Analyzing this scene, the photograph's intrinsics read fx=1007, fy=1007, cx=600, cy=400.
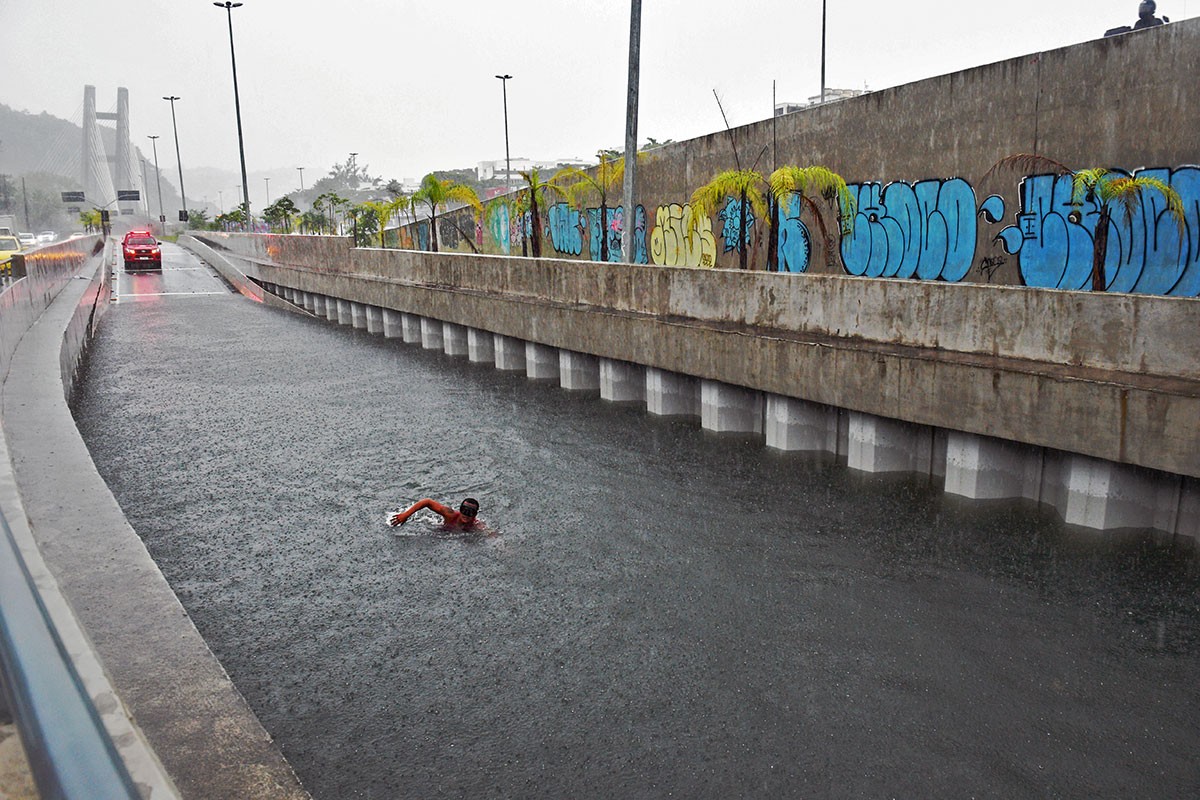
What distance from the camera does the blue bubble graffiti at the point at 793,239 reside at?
1814 cm

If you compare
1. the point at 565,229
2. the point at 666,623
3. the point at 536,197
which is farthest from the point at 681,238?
the point at 666,623

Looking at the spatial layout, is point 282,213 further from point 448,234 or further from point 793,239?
point 793,239

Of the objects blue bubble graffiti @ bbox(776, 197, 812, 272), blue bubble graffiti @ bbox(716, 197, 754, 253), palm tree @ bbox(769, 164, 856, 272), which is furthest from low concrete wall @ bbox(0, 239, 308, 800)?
blue bubble graffiti @ bbox(716, 197, 754, 253)

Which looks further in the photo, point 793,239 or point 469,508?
point 793,239

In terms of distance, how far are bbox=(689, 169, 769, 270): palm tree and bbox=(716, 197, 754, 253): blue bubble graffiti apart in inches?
5.0

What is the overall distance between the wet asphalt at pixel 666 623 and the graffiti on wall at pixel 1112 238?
4.46 m

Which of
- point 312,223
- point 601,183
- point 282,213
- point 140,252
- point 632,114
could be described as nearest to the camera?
point 632,114

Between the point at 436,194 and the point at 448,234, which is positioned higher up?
the point at 436,194

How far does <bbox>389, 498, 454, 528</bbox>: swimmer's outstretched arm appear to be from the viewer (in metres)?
8.84

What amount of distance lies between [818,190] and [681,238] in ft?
16.5

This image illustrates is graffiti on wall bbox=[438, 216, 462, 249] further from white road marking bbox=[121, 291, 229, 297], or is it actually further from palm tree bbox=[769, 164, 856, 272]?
palm tree bbox=[769, 164, 856, 272]

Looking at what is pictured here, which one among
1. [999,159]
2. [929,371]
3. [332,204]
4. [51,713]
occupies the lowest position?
[929,371]

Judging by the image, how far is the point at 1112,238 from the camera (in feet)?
40.6

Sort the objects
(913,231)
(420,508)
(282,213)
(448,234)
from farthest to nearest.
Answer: (282,213)
(448,234)
(913,231)
(420,508)
